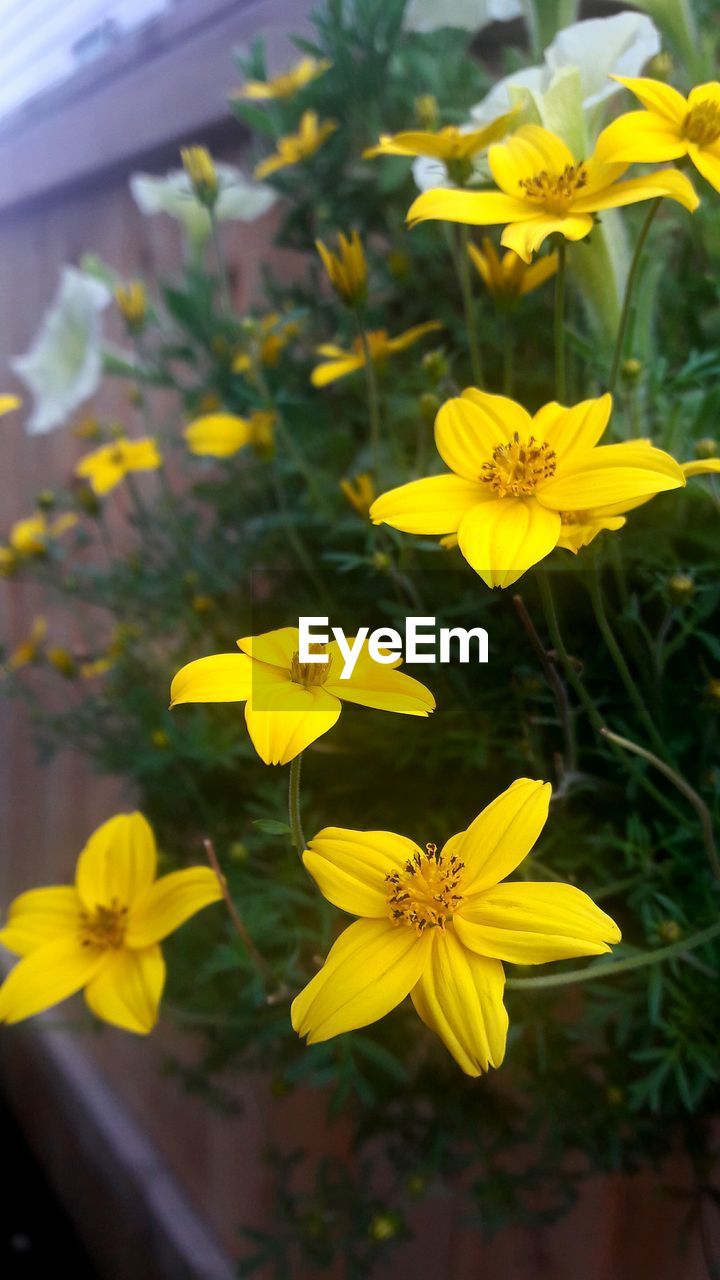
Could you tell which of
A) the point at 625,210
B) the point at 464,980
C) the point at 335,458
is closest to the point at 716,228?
the point at 625,210

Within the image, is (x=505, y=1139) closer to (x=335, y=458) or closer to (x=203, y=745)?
(x=203, y=745)

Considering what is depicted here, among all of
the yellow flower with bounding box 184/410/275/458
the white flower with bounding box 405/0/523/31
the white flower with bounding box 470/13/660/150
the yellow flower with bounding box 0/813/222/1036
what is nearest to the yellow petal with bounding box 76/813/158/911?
the yellow flower with bounding box 0/813/222/1036

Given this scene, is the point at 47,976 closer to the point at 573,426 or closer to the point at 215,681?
the point at 215,681

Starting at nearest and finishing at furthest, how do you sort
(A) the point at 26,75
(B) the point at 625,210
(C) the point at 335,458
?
(B) the point at 625,210
(C) the point at 335,458
(A) the point at 26,75

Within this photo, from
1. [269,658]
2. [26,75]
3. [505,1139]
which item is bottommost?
[505,1139]

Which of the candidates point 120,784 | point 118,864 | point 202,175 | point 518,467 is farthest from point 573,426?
point 120,784

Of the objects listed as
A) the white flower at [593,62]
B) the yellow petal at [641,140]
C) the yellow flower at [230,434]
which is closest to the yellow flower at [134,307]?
the yellow flower at [230,434]
